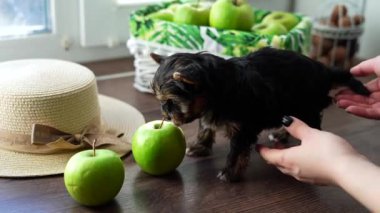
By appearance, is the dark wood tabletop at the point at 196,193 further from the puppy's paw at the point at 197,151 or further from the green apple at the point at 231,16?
the green apple at the point at 231,16

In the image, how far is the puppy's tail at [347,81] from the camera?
1132 millimetres

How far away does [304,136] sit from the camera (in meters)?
0.89

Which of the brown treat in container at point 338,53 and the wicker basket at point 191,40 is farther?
the brown treat in container at point 338,53

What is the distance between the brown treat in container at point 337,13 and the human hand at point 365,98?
55 centimetres

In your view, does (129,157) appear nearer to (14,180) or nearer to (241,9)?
(14,180)

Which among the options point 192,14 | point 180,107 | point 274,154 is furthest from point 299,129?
point 192,14

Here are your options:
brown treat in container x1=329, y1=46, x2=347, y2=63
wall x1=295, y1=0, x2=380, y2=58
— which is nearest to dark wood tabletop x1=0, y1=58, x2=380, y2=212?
brown treat in container x1=329, y1=46, x2=347, y2=63

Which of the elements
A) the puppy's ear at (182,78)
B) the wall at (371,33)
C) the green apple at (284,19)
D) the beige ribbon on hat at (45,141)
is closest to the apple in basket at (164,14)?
the green apple at (284,19)

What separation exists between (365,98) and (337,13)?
0.60 meters

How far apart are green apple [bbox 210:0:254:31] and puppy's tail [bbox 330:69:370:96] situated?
332 millimetres

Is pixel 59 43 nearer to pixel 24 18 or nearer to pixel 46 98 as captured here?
pixel 24 18

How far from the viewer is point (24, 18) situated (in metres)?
1.51

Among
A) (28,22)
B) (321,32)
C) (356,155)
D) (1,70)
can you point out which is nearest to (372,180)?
(356,155)

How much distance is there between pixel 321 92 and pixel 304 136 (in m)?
0.24
